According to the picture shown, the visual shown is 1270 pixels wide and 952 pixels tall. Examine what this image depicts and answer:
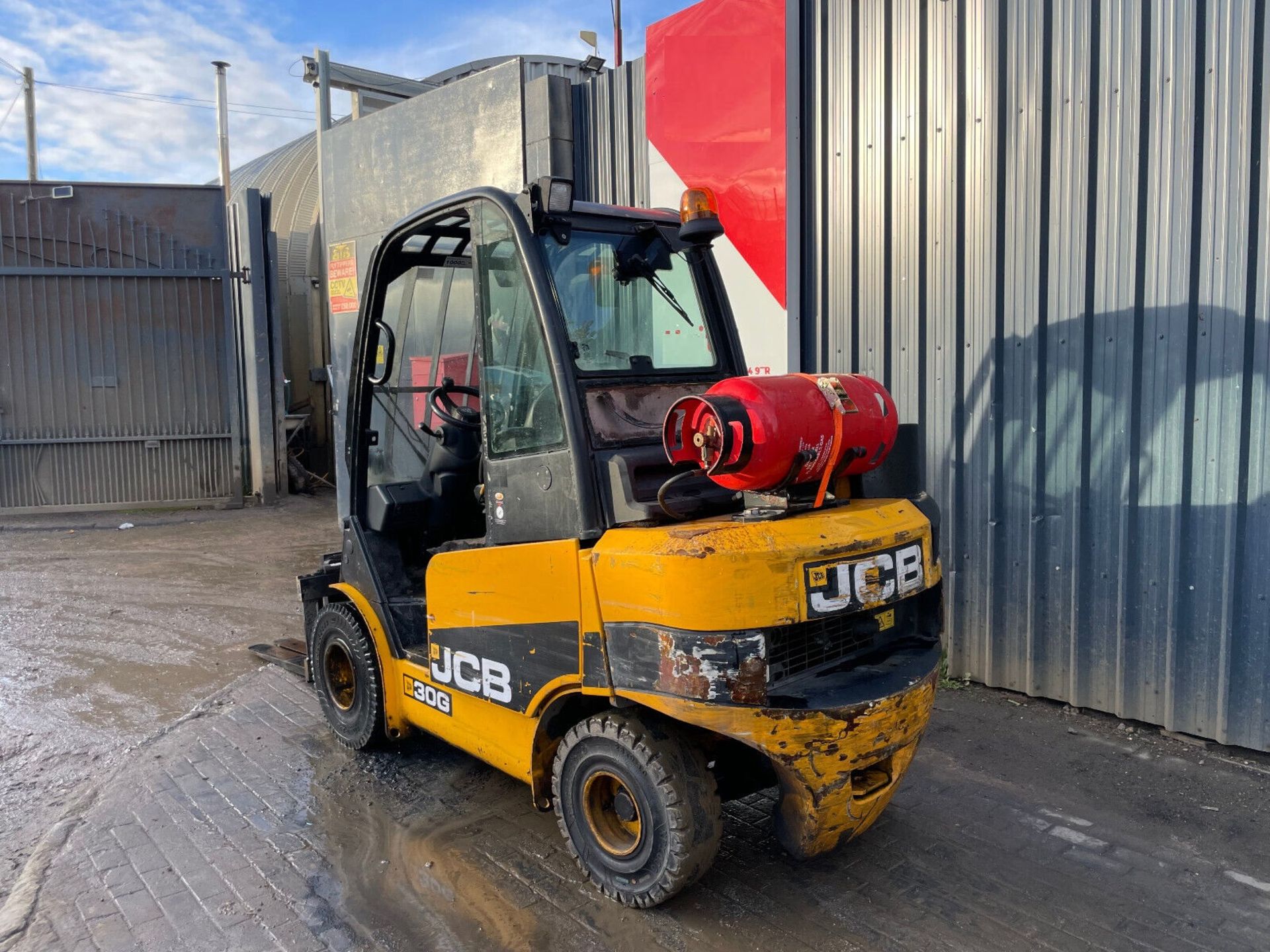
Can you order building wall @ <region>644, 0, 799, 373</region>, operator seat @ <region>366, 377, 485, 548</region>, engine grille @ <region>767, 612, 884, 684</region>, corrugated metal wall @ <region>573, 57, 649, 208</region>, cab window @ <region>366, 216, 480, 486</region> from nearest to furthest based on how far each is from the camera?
engine grille @ <region>767, 612, 884, 684</region>
operator seat @ <region>366, 377, 485, 548</region>
cab window @ <region>366, 216, 480, 486</region>
building wall @ <region>644, 0, 799, 373</region>
corrugated metal wall @ <region>573, 57, 649, 208</region>

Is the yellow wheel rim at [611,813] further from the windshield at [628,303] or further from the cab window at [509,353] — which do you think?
the windshield at [628,303]

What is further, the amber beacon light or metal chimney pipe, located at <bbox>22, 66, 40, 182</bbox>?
metal chimney pipe, located at <bbox>22, 66, 40, 182</bbox>

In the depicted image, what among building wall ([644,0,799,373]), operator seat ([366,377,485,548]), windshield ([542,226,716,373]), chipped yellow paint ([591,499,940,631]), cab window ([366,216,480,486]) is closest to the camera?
chipped yellow paint ([591,499,940,631])

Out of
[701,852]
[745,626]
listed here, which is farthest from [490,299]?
[701,852]

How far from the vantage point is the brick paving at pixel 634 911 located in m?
3.22

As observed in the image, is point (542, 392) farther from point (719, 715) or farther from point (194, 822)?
point (194, 822)

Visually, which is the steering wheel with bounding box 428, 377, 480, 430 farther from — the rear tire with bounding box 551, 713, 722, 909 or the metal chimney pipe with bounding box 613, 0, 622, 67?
the metal chimney pipe with bounding box 613, 0, 622, 67

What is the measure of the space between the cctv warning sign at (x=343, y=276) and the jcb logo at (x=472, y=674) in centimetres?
706

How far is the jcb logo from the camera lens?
3646 mm

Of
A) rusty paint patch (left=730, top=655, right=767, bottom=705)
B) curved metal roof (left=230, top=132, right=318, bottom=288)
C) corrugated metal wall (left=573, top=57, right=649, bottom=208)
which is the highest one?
curved metal roof (left=230, top=132, right=318, bottom=288)

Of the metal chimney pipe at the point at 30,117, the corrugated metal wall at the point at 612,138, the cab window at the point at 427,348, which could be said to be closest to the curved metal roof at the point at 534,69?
the corrugated metal wall at the point at 612,138

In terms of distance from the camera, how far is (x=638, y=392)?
3.67 m

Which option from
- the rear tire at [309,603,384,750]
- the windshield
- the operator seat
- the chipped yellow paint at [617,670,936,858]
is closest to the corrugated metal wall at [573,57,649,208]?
the operator seat

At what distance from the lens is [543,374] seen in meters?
3.49
